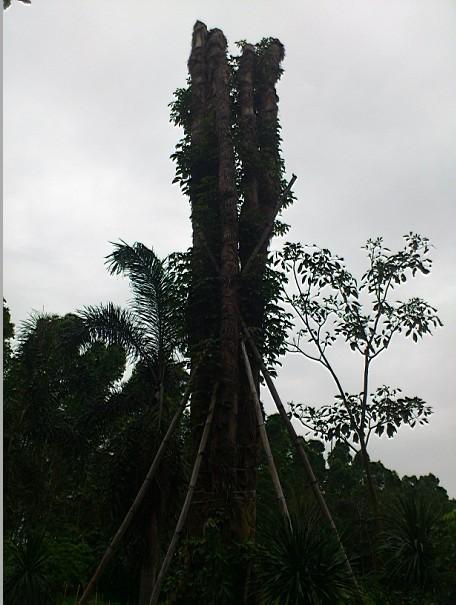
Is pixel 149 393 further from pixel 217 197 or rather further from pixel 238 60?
pixel 238 60

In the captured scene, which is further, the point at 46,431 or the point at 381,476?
the point at 381,476

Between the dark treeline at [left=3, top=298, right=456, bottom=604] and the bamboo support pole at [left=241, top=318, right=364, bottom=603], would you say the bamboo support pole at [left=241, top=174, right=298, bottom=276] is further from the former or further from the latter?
the dark treeline at [left=3, top=298, right=456, bottom=604]

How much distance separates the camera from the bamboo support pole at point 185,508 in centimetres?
662

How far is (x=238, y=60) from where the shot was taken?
36.9ft

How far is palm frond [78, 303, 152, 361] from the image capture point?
10273 millimetres

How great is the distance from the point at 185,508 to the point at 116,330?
4147 millimetres

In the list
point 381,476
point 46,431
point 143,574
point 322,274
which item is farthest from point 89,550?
point 381,476

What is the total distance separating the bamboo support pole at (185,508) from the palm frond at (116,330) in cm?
278

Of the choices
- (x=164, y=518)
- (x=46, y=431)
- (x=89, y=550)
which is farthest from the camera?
(x=89, y=550)

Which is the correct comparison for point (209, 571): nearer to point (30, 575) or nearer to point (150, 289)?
point (30, 575)

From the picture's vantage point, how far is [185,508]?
7.02 meters

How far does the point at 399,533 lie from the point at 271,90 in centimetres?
721

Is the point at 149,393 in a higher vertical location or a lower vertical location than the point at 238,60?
lower

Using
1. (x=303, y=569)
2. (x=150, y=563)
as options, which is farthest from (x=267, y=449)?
(x=150, y=563)
